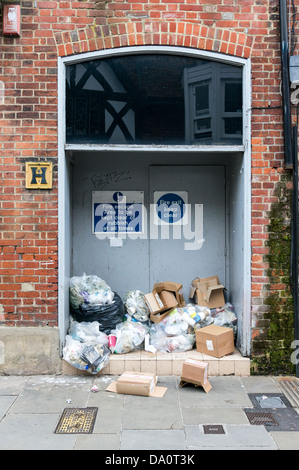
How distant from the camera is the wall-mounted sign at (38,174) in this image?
5.60 m

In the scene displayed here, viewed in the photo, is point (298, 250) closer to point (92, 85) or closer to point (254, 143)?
point (254, 143)

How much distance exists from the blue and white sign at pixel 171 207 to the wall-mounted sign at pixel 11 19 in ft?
9.20

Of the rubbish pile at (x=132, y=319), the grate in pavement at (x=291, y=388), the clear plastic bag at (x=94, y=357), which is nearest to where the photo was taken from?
the grate in pavement at (x=291, y=388)

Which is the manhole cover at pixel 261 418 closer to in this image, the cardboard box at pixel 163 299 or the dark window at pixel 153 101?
the cardboard box at pixel 163 299

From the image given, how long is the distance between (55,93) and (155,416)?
153 inches

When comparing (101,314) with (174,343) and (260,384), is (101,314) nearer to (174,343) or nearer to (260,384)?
(174,343)

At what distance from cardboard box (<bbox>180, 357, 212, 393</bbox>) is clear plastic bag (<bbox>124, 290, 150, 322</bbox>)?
133 cm

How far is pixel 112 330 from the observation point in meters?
6.04

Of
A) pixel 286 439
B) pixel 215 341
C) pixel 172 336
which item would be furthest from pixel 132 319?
pixel 286 439

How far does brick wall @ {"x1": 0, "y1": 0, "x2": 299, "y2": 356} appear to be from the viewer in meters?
5.56

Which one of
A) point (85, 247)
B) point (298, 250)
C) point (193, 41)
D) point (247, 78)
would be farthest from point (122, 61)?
point (298, 250)

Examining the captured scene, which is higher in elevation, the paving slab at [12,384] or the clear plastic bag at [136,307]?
the clear plastic bag at [136,307]

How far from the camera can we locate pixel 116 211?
6676 mm

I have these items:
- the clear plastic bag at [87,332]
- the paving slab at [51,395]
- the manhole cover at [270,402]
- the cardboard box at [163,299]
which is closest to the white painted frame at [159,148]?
the clear plastic bag at [87,332]
